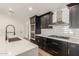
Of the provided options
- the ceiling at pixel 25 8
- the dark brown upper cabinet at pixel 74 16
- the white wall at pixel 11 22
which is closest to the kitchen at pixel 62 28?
the dark brown upper cabinet at pixel 74 16

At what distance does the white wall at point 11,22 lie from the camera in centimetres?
128

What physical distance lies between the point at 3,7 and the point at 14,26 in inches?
11.2

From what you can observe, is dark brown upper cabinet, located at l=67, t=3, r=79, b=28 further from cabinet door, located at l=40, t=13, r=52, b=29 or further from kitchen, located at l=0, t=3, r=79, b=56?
cabinet door, located at l=40, t=13, r=52, b=29

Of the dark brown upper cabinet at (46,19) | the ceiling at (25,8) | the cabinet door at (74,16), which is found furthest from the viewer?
the cabinet door at (74,16)

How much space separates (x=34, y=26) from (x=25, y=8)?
40 centimetres

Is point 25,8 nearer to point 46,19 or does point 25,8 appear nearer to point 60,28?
point 46,19

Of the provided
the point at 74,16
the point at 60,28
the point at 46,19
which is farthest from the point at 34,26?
the point at 74,16

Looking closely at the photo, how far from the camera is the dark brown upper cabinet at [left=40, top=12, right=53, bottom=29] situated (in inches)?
60.9

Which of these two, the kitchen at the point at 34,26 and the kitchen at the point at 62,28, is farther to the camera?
the kitchen at the point at 62,28

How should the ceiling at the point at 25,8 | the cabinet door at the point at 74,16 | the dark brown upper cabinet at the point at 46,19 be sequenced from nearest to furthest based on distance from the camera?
the ceiling at the point at 25,8 < the dark brown upper cabinet at the point at 46,19 < the cabinet door at the point at 74,16

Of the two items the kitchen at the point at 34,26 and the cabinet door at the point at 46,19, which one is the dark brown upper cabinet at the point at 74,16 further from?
the cabinet door at the point at 46,19

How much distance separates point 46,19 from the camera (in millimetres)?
1659

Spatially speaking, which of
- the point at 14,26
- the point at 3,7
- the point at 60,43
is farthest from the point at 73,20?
the point at 3,7

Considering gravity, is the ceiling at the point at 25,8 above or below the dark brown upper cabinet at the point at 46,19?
above
